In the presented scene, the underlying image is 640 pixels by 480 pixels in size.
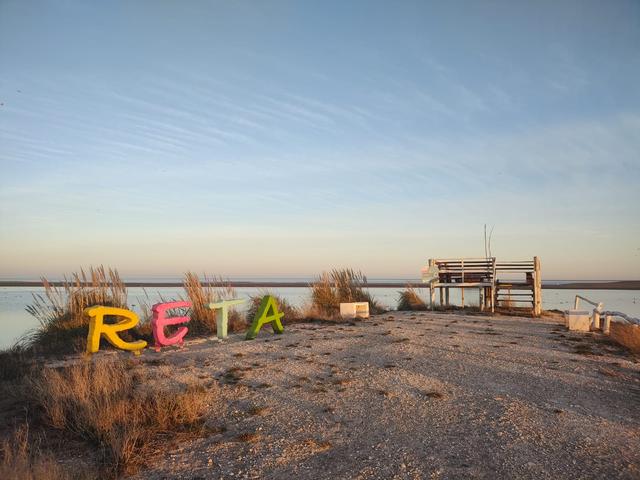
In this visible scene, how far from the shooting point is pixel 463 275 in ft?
65.6

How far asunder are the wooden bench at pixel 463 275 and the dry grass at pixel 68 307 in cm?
1157

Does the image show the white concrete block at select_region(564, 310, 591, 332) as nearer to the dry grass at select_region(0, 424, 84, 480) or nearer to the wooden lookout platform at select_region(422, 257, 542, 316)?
the wooden lookout platform at select_region(422, 257, 542, 316)

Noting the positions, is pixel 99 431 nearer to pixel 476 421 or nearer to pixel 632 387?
pixel 476 421

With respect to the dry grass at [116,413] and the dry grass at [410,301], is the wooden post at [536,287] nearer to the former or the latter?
the dry grass at [410,301]

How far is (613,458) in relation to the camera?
4.75 metres

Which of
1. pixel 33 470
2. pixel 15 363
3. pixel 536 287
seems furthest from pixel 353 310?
pixel 33 470

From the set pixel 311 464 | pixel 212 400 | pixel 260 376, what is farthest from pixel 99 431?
pixel 260 376

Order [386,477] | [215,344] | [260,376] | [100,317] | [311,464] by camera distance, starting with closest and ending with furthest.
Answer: [386,477]
[311,464]
[260,376]
[100,317]
[215,344]

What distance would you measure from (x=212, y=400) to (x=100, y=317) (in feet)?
13.2

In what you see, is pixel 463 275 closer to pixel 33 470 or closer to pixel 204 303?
pixel 204 303

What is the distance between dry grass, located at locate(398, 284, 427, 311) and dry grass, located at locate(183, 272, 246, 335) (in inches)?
321

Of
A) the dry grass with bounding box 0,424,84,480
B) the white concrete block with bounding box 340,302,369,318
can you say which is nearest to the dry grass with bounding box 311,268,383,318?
the white concrete block with bounding box 340,302,369,318

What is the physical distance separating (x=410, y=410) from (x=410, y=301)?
49.6ft

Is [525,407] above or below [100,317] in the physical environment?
below
